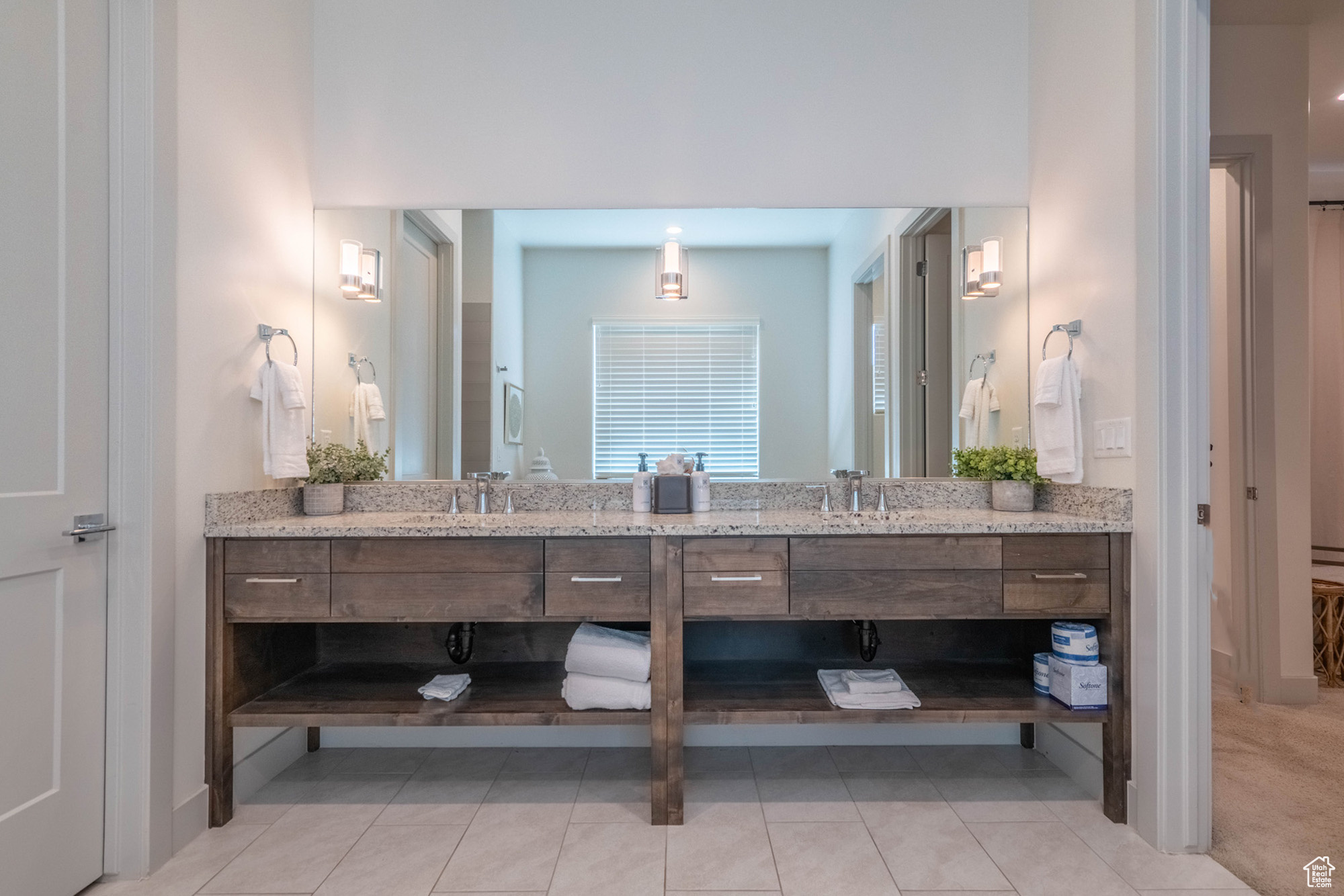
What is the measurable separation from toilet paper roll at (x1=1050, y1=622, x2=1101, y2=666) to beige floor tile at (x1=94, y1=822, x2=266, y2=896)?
7.29ft

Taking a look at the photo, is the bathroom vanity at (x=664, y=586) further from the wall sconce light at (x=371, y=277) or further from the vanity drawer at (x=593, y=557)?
the wall sconce light at (x=371, y=277)

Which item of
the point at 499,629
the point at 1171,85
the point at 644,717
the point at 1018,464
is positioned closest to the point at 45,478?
the point at 499,629

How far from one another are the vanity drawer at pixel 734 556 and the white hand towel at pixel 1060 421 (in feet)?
2.90

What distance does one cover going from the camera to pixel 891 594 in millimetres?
1942

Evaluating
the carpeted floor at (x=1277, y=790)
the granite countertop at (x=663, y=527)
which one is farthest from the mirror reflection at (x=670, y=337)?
the carpeted floor at (x=1277, y=790)

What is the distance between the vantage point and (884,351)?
2551 mm

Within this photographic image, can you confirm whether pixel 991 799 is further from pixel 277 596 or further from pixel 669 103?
pixel 669 103

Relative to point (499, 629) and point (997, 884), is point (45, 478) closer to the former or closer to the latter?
point (499, 629)

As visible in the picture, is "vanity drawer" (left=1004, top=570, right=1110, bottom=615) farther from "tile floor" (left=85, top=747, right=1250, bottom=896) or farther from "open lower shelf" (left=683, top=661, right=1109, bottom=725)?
"tile floor" (left=85, top=747, right=1250, bottom=896)

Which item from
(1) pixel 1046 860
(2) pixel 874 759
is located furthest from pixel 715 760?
Answer: (1) pixel 1046 860

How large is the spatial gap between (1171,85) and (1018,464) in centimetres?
111

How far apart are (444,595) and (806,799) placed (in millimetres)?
1182

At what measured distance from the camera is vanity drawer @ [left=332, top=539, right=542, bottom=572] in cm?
194

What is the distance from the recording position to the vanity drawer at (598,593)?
1940mm
